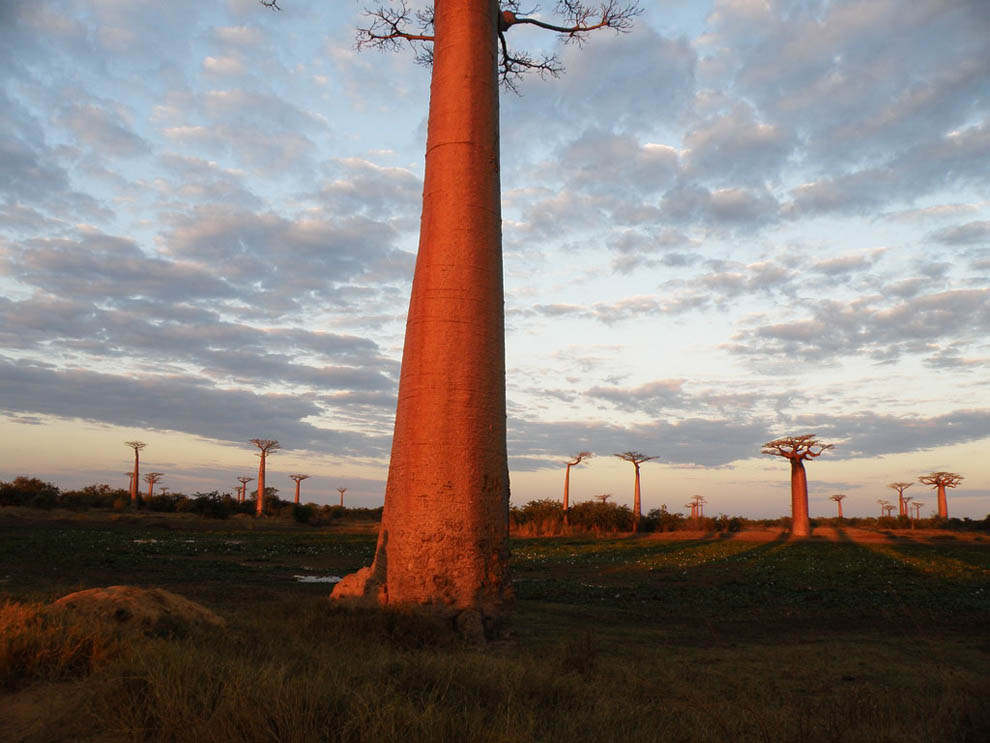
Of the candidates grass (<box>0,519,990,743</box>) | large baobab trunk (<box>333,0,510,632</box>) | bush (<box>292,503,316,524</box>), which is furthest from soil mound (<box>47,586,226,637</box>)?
bush (<box>292,503,316,524</box>)

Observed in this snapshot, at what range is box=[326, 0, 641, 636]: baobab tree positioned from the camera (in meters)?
6.88

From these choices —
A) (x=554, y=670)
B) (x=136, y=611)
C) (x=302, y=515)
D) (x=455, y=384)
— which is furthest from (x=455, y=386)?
(x=302, y=515)

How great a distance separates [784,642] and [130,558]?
466 inches

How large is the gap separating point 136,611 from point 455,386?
316 cm

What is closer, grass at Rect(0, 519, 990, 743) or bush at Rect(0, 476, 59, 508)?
grass at Rect(0, 519, 990, 743)

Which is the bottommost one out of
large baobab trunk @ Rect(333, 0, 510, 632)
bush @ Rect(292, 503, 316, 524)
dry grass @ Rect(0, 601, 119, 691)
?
bush @ Rect(292, 503, 316, 524)

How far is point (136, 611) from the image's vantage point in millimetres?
5426

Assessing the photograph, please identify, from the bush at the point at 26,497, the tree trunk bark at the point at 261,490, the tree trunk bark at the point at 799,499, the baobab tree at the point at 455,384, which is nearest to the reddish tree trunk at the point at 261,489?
the tree trunk bark at the point at 261,490

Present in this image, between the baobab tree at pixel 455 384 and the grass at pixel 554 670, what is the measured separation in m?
0.56

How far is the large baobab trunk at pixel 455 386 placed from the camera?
689cm

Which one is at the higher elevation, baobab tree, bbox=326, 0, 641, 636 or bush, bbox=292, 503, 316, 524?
baobab tree, bbox=326, 0, 641, 636

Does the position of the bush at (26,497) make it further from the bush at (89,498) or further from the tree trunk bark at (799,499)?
the tree trunk bark at (799,499)

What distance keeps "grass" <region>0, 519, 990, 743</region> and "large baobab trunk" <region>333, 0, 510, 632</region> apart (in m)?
0.58

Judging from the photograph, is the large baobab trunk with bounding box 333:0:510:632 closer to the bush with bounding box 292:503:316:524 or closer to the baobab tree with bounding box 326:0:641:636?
the baobab tree with bounding box 326:0:641:636
